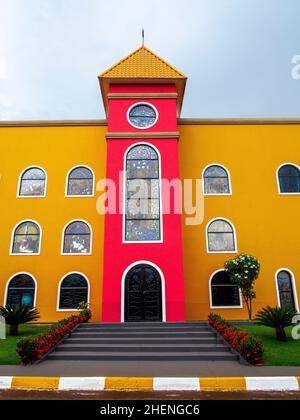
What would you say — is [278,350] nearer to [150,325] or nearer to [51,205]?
[150,325]

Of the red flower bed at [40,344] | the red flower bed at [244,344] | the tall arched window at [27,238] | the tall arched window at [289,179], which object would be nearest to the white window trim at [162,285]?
the red flower bed at [40,344]

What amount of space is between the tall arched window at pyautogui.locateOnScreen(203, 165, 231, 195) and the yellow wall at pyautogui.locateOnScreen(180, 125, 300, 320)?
0.89ft

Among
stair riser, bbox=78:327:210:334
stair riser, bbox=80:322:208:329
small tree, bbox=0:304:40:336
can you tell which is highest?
small tree, bbox=0:304:40:336

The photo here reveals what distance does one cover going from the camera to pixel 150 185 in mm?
Result: 13656

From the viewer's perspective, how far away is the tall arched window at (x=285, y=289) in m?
13.4

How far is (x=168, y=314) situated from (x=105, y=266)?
9.92 ft

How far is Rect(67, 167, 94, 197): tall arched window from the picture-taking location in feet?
48.7

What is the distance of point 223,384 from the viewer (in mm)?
5516

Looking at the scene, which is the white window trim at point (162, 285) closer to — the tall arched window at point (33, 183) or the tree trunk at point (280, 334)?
the tree trunk at point (280, 334)

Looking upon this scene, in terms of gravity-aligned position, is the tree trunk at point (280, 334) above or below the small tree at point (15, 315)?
below

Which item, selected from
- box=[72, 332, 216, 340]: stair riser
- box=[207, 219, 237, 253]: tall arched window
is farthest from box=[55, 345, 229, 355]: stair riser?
box=[207, 219, 237, 253]: tall arched window

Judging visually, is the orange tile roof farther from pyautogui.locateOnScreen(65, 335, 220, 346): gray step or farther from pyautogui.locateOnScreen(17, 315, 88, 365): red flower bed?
pyautogui.locateOnScreen(65, 335, 220, 346): gray step

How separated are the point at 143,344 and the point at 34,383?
392 cm

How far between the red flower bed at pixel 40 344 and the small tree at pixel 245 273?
635 centimetres
